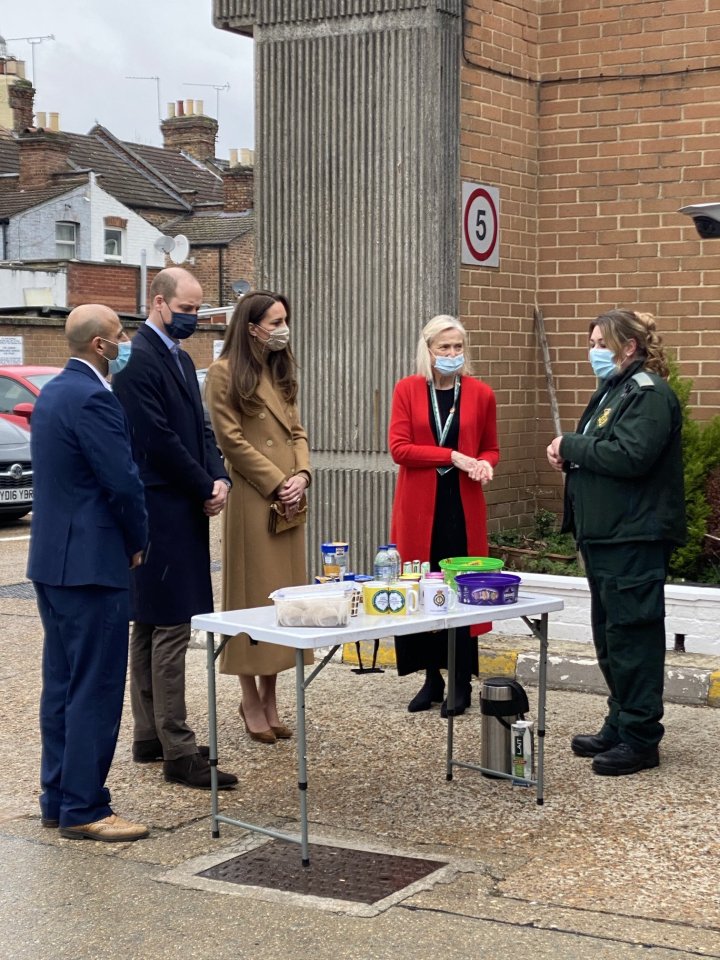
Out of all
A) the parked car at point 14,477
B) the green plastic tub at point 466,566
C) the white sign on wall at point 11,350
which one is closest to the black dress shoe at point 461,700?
the green plastic tub at point 466,566

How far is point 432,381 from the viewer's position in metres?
7.29

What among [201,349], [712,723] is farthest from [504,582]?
[201,349]

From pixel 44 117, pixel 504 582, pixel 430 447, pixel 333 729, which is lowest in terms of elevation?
pixel 333 729

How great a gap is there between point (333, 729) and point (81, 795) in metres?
1.85

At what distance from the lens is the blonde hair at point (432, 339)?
23.3 ft

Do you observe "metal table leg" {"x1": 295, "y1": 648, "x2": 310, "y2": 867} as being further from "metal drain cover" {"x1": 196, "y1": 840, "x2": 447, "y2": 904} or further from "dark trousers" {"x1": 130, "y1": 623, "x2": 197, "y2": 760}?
"dark trousers" {"x1": 130, "y1": 623, "x2": 197, "y2": 760}

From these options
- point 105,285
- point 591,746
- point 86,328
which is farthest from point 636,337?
point 105,285

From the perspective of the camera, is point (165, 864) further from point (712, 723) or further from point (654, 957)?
point (712, 723)

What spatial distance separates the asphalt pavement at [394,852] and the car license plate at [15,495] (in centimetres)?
838

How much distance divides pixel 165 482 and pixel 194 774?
125 centimetres

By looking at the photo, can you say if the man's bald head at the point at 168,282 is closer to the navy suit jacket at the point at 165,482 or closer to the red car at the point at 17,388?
the navy suit jacket at the point at 165,482

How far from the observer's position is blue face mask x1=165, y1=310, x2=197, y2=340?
6.41m

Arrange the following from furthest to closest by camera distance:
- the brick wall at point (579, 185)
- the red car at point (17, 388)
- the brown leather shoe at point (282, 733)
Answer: the red car at point (17, 388), the brick wall at point (579, 185), the brown leather shoe at point (282, 733)

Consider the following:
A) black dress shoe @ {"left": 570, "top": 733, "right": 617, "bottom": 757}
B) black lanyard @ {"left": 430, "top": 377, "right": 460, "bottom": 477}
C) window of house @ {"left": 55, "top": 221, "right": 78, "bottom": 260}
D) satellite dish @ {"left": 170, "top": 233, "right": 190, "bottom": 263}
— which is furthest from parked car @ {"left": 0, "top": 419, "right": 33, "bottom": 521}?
window of house @ {"left": 55, "top": 221, "right": 78, "bottom": 260}
